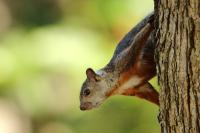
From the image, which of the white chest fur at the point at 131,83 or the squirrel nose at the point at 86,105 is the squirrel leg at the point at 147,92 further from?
the squirrel nose at the point at 86,105

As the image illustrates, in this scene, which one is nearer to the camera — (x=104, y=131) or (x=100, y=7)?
(x=100, y=7)

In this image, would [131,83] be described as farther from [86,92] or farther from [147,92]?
[86,92]

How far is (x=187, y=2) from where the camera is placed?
12.3ft

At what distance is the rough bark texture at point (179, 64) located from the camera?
3730 mm

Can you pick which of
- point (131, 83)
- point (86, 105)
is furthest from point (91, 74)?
point (131, 83)

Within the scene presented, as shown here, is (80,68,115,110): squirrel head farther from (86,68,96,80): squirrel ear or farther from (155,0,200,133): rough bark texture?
(155,0,200,133): rough bark texture

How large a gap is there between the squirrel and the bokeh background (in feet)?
13.4

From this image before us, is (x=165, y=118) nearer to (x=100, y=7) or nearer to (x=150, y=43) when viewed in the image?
(x=150, y=43)

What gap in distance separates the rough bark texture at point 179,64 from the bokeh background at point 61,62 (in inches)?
209

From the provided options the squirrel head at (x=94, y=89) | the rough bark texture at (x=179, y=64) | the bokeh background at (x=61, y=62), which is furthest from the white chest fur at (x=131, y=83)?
the bokeh background at (x=61, y=62)

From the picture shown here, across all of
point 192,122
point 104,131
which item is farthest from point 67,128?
point 192,122

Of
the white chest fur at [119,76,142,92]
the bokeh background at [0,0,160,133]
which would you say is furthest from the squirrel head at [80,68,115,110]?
the bokeh background at [0,0,160,133]

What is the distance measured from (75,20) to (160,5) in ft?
24.7

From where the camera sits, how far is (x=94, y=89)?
5094mm
